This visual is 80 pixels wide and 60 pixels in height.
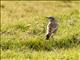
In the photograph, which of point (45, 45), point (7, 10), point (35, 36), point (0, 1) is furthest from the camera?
point (0, 1)

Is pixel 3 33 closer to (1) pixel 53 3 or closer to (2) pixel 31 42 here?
(2) pixel 31 42

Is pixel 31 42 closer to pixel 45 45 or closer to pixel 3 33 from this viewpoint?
pixel 45 45

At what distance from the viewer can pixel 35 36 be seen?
10.4 m

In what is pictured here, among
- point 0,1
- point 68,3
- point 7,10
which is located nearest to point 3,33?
point 7,10

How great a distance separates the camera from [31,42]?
9.81 metres

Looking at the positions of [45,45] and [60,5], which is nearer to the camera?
[45,45]

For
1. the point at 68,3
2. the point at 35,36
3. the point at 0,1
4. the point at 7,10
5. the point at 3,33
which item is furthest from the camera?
the point at 68,3

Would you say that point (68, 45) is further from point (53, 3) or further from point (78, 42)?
point (53, 3)

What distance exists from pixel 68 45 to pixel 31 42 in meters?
0.94

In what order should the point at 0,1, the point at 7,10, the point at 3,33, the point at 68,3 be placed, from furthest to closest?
the point at 68,3 → the point at 0,1 → the point at 7,10 → the point at 3,33

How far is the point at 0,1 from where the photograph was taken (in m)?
16.6

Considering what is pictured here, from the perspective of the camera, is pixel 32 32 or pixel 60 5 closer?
pixel 32 32

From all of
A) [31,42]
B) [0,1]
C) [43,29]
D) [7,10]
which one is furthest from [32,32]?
[0,1]

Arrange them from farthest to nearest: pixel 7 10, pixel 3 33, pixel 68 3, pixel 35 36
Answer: pixel 68 3 < pixel 7 10 < pixel 3 33 < pixel 35 36
